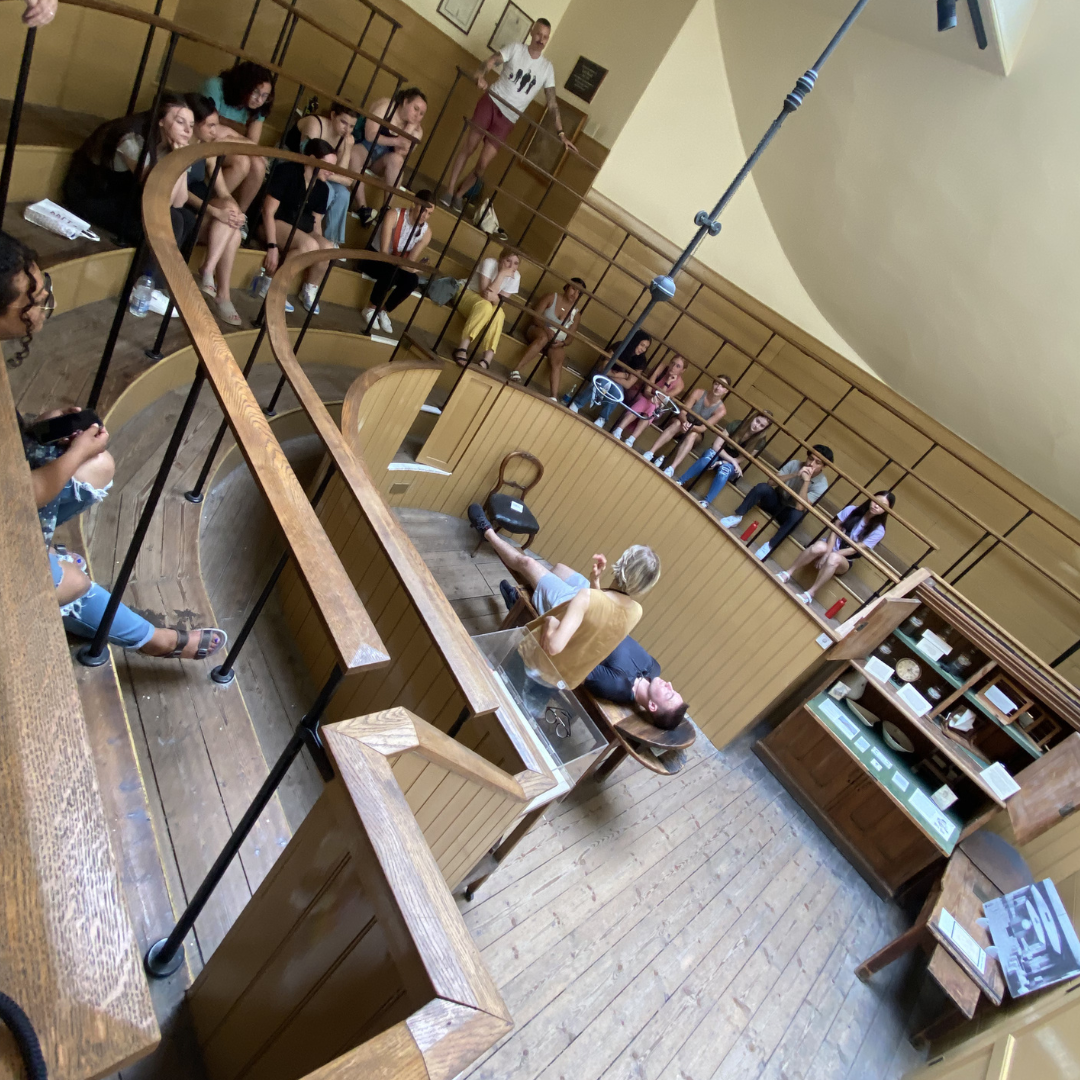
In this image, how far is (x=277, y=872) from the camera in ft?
3.82

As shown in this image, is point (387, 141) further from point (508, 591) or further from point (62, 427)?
point (62, 427)

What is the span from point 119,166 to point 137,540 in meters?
2.11

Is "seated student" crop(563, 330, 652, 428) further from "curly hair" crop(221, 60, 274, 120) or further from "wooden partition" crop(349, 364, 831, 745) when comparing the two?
"curly hair" crop(221, 60, 274, 120)

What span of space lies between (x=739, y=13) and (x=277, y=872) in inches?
251

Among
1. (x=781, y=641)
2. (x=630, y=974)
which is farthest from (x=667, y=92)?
→ (x=630, y=974)

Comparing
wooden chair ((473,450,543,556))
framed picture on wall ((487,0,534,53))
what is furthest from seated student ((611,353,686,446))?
framed picture on wall ((487,0,534,53))

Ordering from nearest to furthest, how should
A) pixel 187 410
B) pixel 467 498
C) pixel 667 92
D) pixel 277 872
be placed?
pixel 277 872 → pixel 187 410 → pixel 467 498 → pixel 667 92

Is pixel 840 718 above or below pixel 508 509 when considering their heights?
above

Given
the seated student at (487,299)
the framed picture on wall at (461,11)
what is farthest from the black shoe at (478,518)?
the framed picture on wall at (461,11)

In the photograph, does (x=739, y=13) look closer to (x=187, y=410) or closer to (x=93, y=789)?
(x=187, y=410)

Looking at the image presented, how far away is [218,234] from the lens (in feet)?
10.2

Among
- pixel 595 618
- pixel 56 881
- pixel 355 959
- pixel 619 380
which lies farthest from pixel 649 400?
pixel 56 881

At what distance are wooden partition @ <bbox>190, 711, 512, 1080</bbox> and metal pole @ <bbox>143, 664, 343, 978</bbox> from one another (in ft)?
0.24

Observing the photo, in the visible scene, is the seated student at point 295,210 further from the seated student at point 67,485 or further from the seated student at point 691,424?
the seated student at point 691,424
